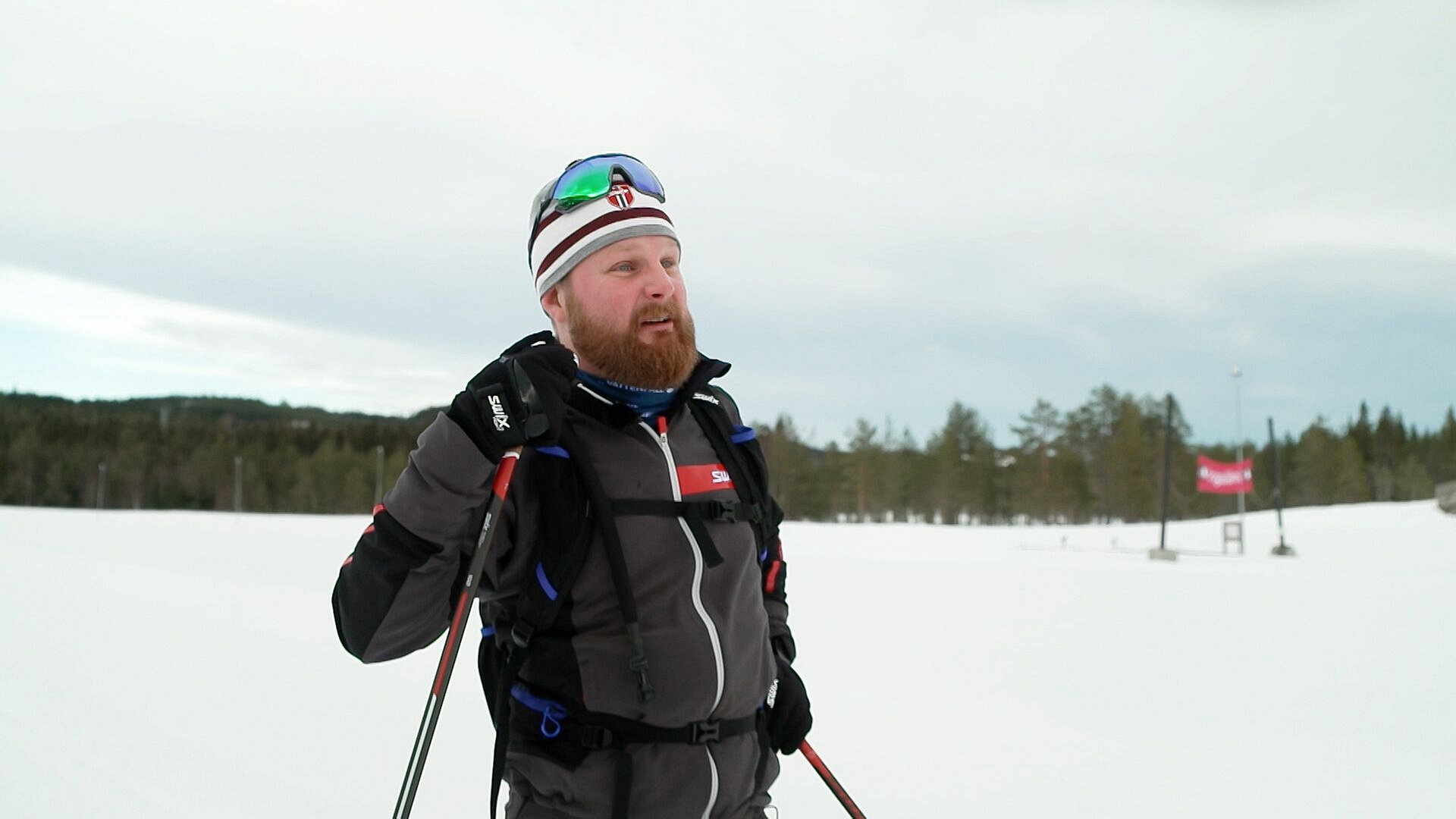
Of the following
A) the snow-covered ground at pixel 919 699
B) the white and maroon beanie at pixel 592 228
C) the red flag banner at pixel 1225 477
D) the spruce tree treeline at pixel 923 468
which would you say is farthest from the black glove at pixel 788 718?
the spruce tree treeline at pixel 923 468

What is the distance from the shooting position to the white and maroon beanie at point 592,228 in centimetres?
213

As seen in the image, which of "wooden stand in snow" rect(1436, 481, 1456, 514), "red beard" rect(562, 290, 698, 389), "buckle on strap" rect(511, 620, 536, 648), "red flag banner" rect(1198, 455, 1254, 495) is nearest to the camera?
"buckle on strap" rect(511, 620, 536, 648)

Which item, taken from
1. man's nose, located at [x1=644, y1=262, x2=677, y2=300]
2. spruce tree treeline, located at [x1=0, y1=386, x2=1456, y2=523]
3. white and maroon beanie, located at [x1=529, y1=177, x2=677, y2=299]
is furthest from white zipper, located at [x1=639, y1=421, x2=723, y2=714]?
spruce tree treeline, located at [x1=0, y1=386, x2=1456, y2=523]

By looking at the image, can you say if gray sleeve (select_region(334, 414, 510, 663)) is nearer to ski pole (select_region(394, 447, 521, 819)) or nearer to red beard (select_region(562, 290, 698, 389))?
ski pole (select_region(394, 447, 521, 819))

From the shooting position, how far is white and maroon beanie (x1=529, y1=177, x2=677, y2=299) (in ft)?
6.98

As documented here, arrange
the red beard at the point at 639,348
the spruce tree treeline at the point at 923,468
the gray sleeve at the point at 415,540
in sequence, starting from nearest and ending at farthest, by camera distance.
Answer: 1. the gray sleeve at the point at 415,540
2. the red beard at the point at 639,348
3. the spruce tree treeline at the point at 923,468

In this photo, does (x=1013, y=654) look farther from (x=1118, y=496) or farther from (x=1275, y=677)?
(x=1118, y=496)

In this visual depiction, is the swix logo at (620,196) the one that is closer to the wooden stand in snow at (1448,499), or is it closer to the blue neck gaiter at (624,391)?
the blue neck gaiter at (624,391)

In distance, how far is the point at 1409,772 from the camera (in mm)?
6012

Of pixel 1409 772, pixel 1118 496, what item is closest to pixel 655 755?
pixel 1409 772

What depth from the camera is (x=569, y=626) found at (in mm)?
1886

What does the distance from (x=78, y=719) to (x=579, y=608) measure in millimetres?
5392

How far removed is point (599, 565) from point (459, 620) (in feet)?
A: 0.90

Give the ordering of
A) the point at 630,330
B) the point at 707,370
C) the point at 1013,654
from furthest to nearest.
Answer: the point at 1013,654
the point at 707,370
the point at 630,330
